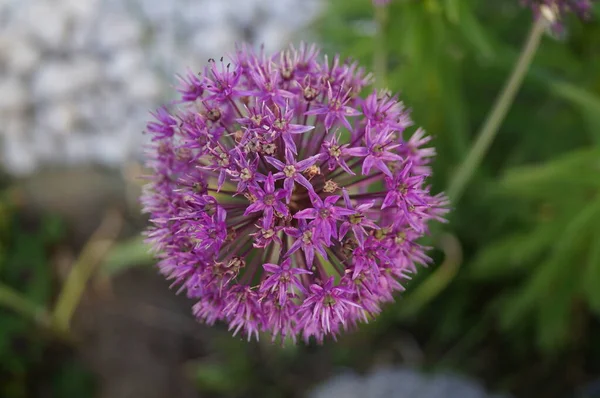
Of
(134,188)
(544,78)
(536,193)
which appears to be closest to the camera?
(544,78)

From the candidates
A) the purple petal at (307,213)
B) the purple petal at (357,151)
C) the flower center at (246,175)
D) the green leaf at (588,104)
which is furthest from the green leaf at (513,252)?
the flower center at (246,175)

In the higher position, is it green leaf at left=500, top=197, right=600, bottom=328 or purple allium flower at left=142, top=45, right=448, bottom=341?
purple allium flower at left=142, top=45, right=448, bottom=341

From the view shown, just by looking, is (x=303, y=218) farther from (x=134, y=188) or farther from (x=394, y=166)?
(x=134, y=188)

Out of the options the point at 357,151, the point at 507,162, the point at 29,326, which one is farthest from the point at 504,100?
the point at 29,326

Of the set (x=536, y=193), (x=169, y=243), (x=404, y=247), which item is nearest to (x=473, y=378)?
(x=536, y=193)

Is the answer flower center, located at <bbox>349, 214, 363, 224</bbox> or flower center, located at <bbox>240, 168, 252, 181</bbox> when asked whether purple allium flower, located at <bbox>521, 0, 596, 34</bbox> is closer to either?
flower center, located at <bbox>349, 214, 363, 224</bbox>

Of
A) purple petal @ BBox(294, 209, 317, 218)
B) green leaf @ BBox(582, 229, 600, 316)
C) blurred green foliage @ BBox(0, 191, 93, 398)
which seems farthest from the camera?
blurred green foliage @ BBox(0, 191, 93, 398)

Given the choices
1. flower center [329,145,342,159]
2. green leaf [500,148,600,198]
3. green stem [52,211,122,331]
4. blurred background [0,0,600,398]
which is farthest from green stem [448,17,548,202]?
green stem [52,211,122,331]
